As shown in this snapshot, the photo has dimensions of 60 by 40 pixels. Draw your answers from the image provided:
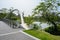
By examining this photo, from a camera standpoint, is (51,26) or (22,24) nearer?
(22,24)

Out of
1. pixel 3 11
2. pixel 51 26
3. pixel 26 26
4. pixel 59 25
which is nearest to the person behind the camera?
pixel 26 26

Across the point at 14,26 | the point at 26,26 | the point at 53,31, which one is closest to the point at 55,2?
the point at 53,31

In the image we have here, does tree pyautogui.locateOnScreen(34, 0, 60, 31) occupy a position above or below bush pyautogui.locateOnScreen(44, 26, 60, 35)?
above

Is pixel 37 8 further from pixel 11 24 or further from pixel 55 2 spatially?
pixel 11 24

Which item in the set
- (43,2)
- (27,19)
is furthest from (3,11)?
(43,2)

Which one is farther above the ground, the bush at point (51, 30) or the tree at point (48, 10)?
the tree at point (48, 10)

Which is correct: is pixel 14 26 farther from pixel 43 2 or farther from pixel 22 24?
pixel 43 2

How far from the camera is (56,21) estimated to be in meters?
12.7

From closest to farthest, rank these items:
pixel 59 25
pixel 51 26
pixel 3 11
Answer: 1. pixel 51 26
2. pixel 59 25
3. pixel 3 11

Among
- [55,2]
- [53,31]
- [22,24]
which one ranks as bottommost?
[53,31]

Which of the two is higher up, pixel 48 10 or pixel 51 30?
pixel 48 10

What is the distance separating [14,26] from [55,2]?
4.31 m

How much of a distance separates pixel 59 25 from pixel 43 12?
9.45ft

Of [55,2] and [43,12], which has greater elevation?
[55,2]
